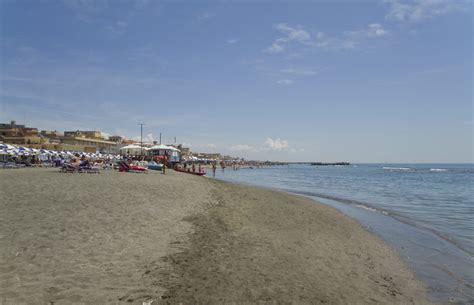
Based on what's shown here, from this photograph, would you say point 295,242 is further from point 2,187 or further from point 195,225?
point 2,187

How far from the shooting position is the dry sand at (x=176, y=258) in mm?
4844

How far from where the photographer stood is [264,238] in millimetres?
8609

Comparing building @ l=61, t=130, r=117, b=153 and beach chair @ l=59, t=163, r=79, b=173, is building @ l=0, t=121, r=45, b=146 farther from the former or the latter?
beach chair @ l=59, t=163, r=79, b=173

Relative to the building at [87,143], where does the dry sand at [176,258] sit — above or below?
below

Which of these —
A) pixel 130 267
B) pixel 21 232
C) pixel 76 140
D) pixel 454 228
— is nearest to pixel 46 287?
pixel 130 267

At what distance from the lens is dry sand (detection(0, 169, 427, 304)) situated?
4.84m

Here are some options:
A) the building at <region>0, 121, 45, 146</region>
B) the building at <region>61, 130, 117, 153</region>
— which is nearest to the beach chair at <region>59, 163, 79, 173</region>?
the building at <region>0, 121, 45, 146</region>

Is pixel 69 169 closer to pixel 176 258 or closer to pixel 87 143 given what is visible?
pixel 176 258

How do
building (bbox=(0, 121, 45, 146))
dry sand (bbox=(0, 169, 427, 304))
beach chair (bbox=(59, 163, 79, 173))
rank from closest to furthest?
dry sand (bbox=(0, 169, 427, 304)), beach chair (bbox=(59, 163, 79, 173)), building (bbox=(0, 121, 45, 146))

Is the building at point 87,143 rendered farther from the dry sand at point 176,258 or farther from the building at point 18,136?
the dry sand at point 176,258

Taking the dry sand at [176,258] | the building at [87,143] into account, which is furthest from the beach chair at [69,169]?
the building at [87,143]

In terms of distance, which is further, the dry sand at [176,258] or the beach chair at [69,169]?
the beach chair at [69,169]

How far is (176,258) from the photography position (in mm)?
6316

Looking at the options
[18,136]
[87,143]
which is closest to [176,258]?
[18,136]
